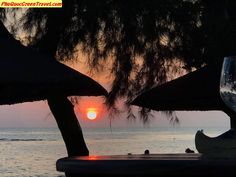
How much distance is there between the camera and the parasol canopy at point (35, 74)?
13.2 ft

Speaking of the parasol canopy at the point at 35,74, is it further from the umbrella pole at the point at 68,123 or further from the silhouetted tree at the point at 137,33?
the umbrella pole at the point at 68,123

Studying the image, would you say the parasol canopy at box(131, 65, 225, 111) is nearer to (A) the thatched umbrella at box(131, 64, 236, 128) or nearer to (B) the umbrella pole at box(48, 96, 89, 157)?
(A) the thatched umbrella at box(131, 64, 236, 128)

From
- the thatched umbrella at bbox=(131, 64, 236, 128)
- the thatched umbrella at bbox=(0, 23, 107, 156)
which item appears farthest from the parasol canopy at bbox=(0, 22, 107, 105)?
the thatched umbrella at bbox=(131, 64, 236, 128)

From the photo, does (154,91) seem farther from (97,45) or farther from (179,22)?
(97,45)

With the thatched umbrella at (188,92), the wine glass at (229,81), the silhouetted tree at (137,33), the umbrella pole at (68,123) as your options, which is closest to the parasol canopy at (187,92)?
the thatched umbrella at (188,92)

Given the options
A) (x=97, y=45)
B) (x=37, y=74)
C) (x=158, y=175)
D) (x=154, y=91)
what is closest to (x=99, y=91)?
(x=154, y=91)

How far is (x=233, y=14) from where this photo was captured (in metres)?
8.71

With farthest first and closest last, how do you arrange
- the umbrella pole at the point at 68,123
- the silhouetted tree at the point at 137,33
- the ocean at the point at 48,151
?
1. the ocean at the point at 48,151
2. the umbrella pole at the point at 68,123
3. the silhouetted tree at the point at 137,33

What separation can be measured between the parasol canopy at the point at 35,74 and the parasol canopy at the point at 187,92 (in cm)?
43

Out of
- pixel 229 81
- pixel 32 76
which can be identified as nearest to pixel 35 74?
pixel 32 76

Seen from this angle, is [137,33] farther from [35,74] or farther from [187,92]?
[35,74]

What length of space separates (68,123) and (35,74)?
570cm

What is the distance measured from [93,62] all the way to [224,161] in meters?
7.79

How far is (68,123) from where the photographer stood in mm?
9883
